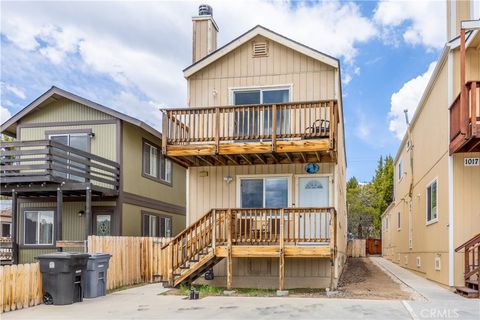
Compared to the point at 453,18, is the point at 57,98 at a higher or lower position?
lower

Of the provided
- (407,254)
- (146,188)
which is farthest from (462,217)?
(146,188)

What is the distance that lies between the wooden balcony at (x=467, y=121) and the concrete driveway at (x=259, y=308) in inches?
135

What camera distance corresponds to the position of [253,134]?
42.4 feet

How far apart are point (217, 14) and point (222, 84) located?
3952 mm

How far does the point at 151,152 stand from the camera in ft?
67.6

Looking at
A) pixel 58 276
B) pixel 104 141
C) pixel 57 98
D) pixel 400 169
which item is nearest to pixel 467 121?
pixel 58 276

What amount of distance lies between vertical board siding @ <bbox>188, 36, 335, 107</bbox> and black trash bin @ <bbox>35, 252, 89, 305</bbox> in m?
6.26

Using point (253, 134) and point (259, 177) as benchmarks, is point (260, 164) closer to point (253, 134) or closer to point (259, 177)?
point (259, 177)

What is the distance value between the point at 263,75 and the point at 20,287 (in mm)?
8475

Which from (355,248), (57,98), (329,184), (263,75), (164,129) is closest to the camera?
(164,129)

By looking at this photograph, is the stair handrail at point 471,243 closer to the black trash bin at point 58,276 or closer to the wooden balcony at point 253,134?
the wooden balcony at point 253,134

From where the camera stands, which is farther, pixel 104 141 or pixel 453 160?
pixel 104 141

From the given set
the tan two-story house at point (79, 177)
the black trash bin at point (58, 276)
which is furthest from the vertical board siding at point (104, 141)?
the black trash bin at point (58, 276)

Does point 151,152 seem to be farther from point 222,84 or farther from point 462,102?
point 462,102
